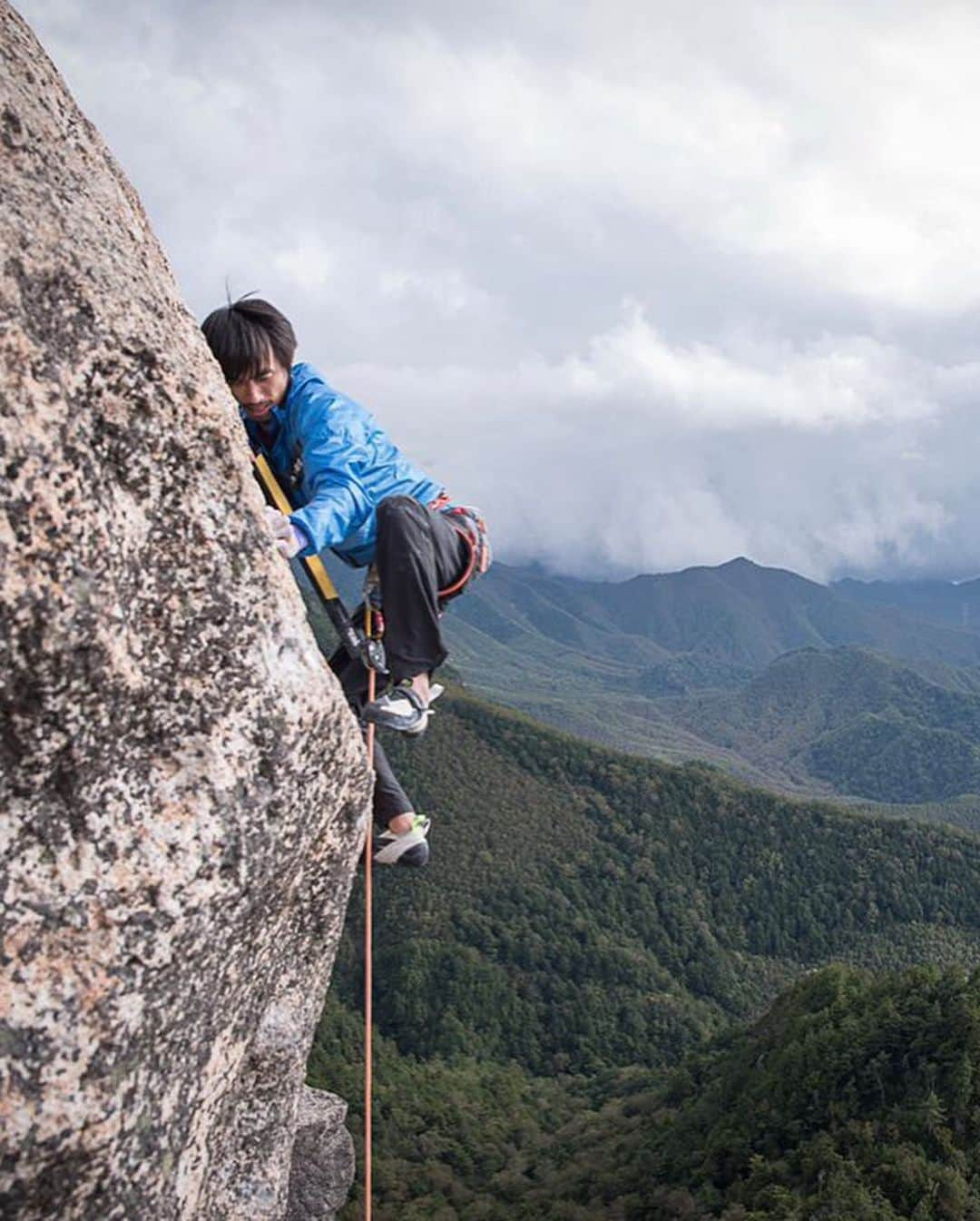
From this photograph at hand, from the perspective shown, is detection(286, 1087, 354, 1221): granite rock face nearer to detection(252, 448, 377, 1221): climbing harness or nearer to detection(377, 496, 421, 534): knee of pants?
detection(252, 448, 377, 1221): climbing harness

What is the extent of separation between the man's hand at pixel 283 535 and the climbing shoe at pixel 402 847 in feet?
11.0

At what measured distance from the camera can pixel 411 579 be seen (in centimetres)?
623

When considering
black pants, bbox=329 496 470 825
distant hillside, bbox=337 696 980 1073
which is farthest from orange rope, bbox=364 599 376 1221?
distant hillside, bbox=337 696 980 1073

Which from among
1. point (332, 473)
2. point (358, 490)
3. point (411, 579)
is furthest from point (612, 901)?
point (332, 473)

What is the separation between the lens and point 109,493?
3.90 meters

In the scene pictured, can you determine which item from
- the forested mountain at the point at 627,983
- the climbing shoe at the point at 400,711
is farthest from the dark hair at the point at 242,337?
the forested mountain at the point at 627,983

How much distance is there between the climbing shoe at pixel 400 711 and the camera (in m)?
6.28

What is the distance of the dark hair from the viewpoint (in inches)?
234

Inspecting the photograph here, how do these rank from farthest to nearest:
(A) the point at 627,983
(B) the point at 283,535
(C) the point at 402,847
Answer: (A) the point at 627,983 → (C) the point at 402,847 → (B) the point at 283,535

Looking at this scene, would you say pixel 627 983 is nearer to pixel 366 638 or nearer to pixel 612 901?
pixel 612 901

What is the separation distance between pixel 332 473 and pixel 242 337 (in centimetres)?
112

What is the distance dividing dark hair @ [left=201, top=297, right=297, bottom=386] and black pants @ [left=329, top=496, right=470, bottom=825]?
51.6 inches

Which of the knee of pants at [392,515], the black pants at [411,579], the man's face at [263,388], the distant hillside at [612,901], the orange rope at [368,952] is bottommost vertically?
the distant hillside at [612,901]

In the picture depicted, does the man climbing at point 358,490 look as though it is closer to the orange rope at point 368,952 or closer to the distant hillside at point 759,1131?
the orange rope at point 368,952
